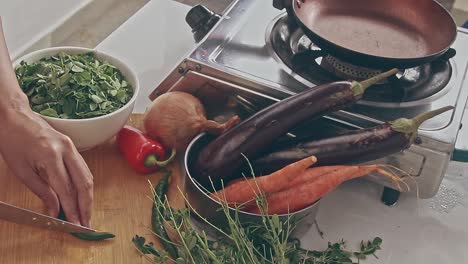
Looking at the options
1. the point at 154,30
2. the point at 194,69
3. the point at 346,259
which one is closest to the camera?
the point at 346,259

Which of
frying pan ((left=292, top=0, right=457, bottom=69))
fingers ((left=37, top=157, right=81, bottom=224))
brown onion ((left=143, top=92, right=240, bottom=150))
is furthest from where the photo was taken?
frying pan ((left=292, top=0, right=457, bottom=69))

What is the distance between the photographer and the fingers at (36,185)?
887 millimetres

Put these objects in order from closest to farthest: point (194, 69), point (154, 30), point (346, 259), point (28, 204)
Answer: point (346, 259) < point (28, 204) < point (194, 69) < point (154, 30)

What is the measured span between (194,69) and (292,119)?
22cm

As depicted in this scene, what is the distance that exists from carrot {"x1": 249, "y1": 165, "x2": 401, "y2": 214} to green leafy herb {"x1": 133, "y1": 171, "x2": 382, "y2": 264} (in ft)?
0.10

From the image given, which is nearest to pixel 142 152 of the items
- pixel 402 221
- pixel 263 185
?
pixel 263 185

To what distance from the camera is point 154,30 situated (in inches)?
54.2

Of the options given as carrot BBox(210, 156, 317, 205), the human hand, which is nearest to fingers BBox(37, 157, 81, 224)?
the human hand

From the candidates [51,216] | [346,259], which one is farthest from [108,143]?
[346,259]

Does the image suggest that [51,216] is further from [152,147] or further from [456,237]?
[456,237]

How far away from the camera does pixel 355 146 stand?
90 cm

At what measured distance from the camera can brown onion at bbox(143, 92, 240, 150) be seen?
3.28 ft

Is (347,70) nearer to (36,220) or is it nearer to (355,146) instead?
(355,146)

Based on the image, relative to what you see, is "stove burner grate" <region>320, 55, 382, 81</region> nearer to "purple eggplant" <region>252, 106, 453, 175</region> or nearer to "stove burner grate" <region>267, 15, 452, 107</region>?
"stove burner grate" <region>267, 15, 452, 107</region>
